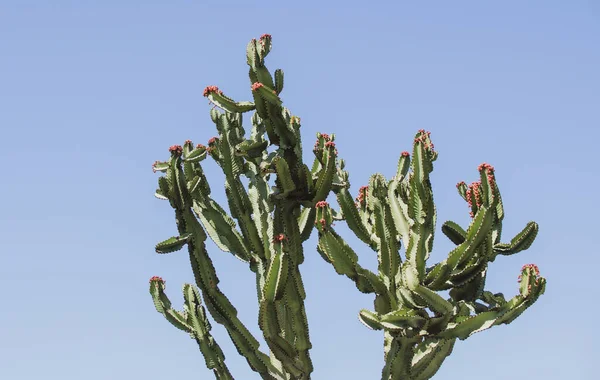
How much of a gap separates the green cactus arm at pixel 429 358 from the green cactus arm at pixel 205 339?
1763 mm

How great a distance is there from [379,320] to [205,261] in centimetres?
177

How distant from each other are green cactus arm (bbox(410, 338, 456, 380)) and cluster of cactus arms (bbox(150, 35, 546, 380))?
11mm

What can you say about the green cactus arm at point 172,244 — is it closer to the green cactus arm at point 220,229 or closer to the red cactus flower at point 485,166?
the green cactus arm at point 220,229

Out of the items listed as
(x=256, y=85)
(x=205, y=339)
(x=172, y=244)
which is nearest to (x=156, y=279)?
(x=172, y=244)

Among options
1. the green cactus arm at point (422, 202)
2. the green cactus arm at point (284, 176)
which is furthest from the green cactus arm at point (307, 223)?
the green cactus arm at point (422, 202)

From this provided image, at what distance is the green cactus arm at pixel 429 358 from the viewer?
26.7ft

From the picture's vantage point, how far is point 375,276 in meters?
8.13

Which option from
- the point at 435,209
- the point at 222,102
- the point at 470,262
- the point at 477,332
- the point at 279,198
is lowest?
the point at 477,332

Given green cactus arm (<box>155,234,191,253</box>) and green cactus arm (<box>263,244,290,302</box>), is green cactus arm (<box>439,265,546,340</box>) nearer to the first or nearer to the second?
green cactus arm (<box>263,244,290,302</box>)

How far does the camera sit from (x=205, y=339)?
857 centimetres

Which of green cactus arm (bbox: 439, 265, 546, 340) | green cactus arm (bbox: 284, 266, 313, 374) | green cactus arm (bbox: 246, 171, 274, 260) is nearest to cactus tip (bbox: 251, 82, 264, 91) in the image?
green cactus arm (bbox: 246, 171, 274, 260)

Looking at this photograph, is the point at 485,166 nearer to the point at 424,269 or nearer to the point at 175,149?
the point at 424,269

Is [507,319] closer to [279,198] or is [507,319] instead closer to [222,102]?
[279,198]

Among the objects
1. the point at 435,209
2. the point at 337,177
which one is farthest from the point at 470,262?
the point at 337,177
